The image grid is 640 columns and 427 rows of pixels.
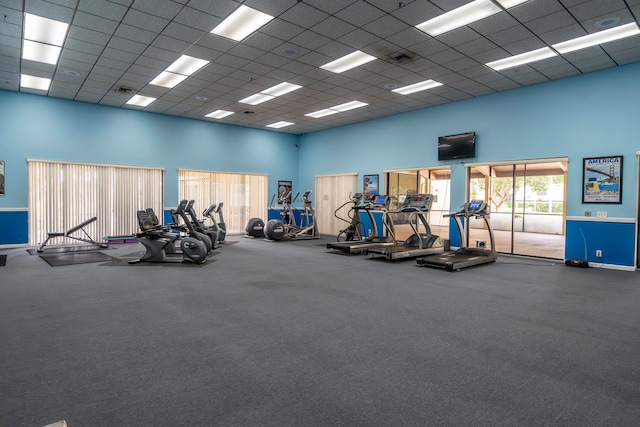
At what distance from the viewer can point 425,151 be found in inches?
389

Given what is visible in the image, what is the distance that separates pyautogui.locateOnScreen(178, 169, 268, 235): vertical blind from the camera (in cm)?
1155

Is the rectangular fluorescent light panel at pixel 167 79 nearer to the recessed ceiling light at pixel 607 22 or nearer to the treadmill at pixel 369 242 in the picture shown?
the treadmill at pixel 369 242

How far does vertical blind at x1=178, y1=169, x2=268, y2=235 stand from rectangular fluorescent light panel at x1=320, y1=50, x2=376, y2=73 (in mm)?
6135

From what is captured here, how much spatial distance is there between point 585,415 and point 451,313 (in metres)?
1.90

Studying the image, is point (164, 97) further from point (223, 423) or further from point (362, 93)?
point (223, 423)

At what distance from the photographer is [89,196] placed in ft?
32.0

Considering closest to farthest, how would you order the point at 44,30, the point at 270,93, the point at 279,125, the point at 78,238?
the point at 44,30 < the point at 78,238 < the point at 270,93 < the point at 279,125

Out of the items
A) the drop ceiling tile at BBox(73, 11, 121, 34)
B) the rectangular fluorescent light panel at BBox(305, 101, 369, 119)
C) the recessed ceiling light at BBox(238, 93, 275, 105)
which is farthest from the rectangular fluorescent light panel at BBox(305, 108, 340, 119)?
the drop ceiling tile at BBox(73, 11, 121, 34)

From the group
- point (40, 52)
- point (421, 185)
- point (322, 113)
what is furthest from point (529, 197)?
point (40, 52)

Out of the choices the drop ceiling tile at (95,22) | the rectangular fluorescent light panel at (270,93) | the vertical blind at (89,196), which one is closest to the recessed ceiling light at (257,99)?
the rectangular fluorescent light panel at (270,93)

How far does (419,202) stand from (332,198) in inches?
205

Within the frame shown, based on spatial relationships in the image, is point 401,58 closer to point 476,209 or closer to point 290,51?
point 290,51

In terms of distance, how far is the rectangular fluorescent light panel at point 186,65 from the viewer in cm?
689

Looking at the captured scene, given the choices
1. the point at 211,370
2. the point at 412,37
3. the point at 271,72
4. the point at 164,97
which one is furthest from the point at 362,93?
the point at 211,370
